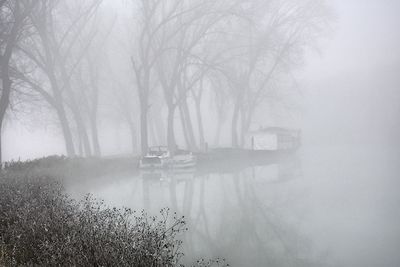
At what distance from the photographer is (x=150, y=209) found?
18703 millimetres

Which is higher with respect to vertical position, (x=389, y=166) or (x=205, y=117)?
(x=205, y=117)

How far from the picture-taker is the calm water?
41.4 ft

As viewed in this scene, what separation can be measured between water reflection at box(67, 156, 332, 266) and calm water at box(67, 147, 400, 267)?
0.09 feet

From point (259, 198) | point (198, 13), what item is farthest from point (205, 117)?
point (259, 198)

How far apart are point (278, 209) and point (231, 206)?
7.22 ft

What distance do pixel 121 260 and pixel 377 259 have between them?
8.47 m

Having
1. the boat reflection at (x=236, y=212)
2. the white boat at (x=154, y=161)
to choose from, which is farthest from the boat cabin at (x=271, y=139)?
the white boat at (x=154, y=161)

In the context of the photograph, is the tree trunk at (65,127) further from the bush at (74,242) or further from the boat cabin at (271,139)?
the boat cabin at (271,139)

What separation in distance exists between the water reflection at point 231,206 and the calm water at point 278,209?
0.09ft

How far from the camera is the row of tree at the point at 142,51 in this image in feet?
106

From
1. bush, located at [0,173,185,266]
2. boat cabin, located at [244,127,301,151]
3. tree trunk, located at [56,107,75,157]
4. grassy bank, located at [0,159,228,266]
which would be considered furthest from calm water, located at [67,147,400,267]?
boat cabin, located at [244,127,301,151]

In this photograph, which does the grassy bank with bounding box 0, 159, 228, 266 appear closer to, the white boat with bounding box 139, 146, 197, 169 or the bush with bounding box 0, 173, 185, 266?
the bush with bounding box 0, 173, 185, 266

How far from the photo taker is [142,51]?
35.7 meters

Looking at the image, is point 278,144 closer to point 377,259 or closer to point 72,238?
point 377,259
